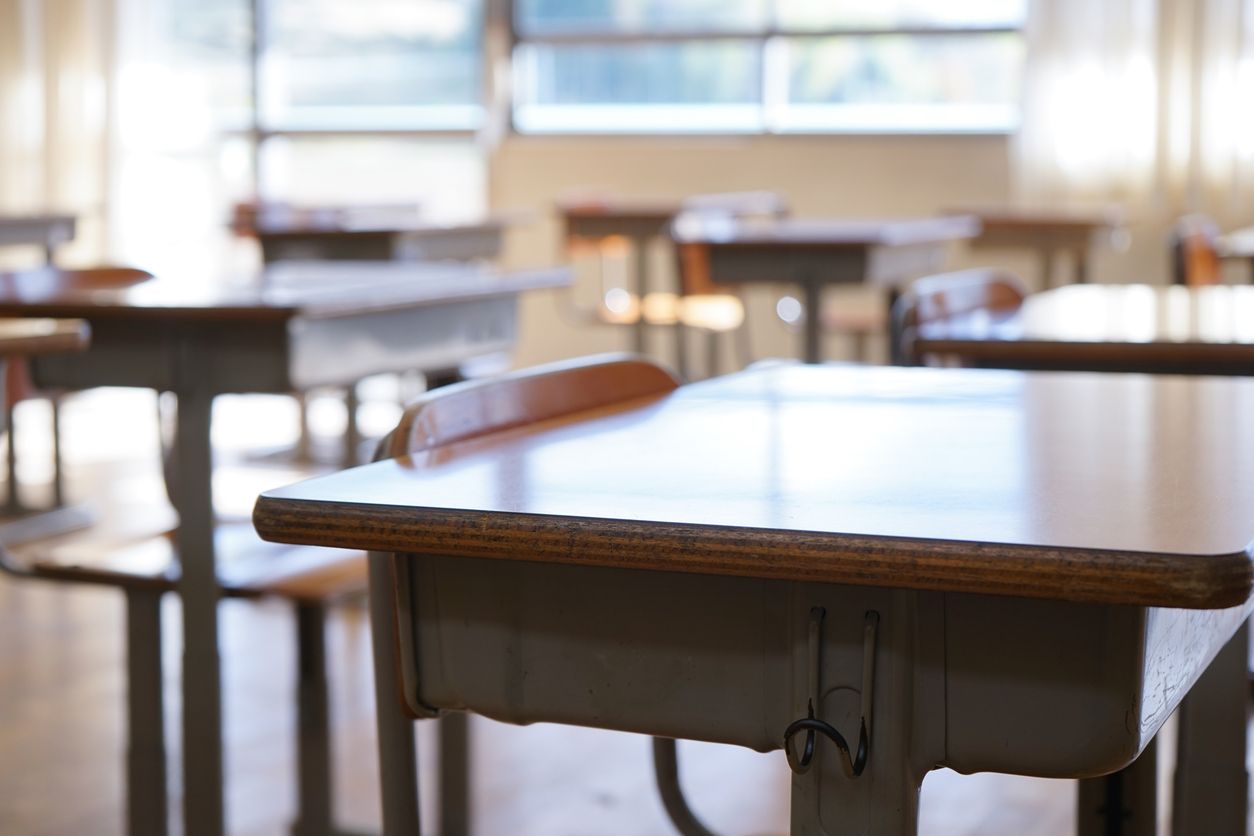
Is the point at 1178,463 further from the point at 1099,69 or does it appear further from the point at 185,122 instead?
the point at 185,122

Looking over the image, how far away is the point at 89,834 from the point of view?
2242mm

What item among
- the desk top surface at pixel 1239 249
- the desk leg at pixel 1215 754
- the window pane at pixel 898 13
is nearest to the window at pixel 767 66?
the window pane at pixel 898 13

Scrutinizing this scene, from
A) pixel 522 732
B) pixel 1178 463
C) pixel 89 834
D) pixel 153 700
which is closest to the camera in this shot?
pixel 1178 463

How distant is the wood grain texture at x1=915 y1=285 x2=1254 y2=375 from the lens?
1.71 meters

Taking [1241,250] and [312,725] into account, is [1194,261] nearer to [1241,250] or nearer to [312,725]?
[1241,250]

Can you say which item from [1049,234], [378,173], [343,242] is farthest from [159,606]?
[378,173]

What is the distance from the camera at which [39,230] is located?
5.25 meters

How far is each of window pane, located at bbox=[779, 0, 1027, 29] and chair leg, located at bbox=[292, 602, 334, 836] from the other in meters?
4.98

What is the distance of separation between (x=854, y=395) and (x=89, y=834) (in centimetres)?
144

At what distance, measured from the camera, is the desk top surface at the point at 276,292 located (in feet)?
6.20

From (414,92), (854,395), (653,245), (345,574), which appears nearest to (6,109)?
(414,92)

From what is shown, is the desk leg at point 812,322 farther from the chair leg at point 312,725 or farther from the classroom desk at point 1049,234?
the chair leg at point 312,725

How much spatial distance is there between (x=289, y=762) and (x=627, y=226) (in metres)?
3.06

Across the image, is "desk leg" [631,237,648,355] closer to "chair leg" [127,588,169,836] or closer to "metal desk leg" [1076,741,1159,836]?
"chair leg" [127,588,169,836]
